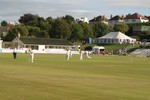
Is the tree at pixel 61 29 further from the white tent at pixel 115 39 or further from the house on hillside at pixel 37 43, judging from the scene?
the white tent at pixel 115 39

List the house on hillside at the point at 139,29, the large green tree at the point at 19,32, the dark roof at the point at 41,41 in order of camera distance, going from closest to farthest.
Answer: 1. the dark roof at the point at 41,41
2. the large green tree at the point at 19,32
3. the house on hillside at the point at 139,29

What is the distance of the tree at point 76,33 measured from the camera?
471 ft

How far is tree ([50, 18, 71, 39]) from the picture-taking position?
141 m

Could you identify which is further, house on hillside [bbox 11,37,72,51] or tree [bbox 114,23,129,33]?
tree [bbox 114,23,129,33]

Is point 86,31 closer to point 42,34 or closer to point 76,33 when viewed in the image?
point 76,33

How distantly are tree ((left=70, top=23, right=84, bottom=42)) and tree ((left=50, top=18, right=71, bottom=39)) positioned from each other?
2169mm

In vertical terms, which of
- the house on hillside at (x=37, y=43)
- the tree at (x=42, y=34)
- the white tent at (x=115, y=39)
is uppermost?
the tree at (x=42, y=34)

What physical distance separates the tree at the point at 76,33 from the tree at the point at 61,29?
7.12 ft

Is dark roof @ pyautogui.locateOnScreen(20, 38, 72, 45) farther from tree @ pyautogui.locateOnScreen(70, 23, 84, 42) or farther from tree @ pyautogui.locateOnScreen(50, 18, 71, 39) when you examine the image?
tree @ pyautogui.locateOnScreen(70, 23, 84, 42)

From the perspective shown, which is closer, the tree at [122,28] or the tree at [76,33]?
the tree at [76,33]


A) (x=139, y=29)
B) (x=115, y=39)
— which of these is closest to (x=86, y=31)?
(x=115, y=39)

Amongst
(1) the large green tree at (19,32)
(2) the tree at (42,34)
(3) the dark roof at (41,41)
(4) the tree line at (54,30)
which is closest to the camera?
(3) the dark roof at (41,41)

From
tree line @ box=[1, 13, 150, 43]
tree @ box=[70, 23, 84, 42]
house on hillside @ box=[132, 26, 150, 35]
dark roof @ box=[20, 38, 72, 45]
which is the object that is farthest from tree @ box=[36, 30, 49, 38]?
house on hillside @ box=[132, 26, 150, 35]

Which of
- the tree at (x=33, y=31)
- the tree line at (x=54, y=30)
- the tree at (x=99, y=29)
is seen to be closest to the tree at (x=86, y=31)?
the tree line at (x=54, y=30)
